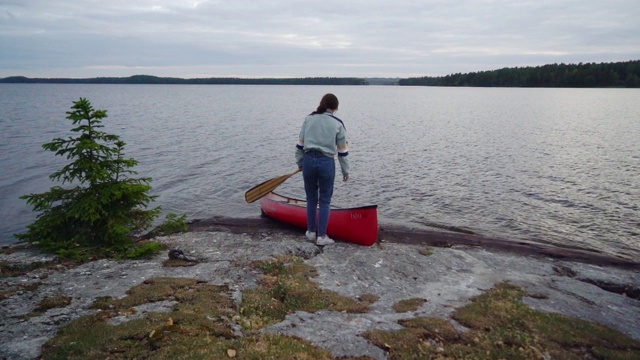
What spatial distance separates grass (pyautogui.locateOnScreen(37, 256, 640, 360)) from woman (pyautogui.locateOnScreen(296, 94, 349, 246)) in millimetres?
2733

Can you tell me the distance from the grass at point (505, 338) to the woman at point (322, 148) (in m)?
4.16

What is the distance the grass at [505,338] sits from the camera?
241 inches

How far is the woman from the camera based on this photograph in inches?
388

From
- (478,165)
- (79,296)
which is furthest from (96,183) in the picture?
(478,165)

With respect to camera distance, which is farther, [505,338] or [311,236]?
[311,236]

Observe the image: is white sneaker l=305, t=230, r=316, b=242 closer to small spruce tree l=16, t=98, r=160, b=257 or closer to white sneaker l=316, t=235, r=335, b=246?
white sneaker l=316, t=235, r=335, b=246

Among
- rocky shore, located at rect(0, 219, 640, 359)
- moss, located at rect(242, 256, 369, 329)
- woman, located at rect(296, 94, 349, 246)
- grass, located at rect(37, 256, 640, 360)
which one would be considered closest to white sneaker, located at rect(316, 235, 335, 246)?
rocky shore, located at rect(0, 219, 640, 359)

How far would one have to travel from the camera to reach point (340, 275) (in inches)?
371

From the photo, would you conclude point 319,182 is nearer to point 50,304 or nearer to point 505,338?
point 505,338

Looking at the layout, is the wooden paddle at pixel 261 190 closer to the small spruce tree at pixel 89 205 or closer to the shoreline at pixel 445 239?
the shoreline at pixel 445 239

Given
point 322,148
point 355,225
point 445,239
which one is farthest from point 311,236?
point 445,239

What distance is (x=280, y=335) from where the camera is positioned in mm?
6164

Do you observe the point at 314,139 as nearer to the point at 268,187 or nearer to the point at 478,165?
the point at 268,187

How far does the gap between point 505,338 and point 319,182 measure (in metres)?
5.31
